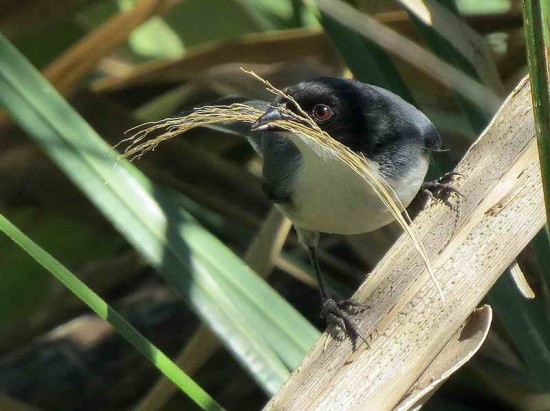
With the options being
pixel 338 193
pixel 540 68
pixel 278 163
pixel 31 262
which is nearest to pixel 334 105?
pixel 338 193

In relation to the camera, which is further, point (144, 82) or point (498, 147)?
point (144, 82)

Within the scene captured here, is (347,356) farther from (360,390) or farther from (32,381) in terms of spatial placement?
(32,381)

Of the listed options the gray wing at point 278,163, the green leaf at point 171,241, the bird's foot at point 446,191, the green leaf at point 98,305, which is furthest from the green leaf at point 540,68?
the gray wing at point 278,163

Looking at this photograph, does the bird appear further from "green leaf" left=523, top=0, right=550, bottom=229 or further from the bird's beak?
"green leaf" left=523, top=0, right=550, bottom=229

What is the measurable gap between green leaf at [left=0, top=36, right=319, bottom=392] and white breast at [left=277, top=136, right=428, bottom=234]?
0.49m

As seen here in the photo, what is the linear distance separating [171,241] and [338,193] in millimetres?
688

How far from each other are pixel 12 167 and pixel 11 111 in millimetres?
1505

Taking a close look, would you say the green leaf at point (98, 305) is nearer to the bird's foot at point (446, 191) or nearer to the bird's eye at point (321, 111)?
the bird's foot at point (446, 191)

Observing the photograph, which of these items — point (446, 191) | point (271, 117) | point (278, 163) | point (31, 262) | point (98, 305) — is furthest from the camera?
point (31, 262)

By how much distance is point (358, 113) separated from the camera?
2844 millimetres

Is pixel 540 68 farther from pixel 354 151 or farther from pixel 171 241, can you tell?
pixel 354 151

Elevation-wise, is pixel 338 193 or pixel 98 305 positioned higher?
pixel 98 305

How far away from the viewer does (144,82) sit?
397 cm

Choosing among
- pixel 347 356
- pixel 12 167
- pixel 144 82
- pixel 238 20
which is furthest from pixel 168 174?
pixel 347 356
